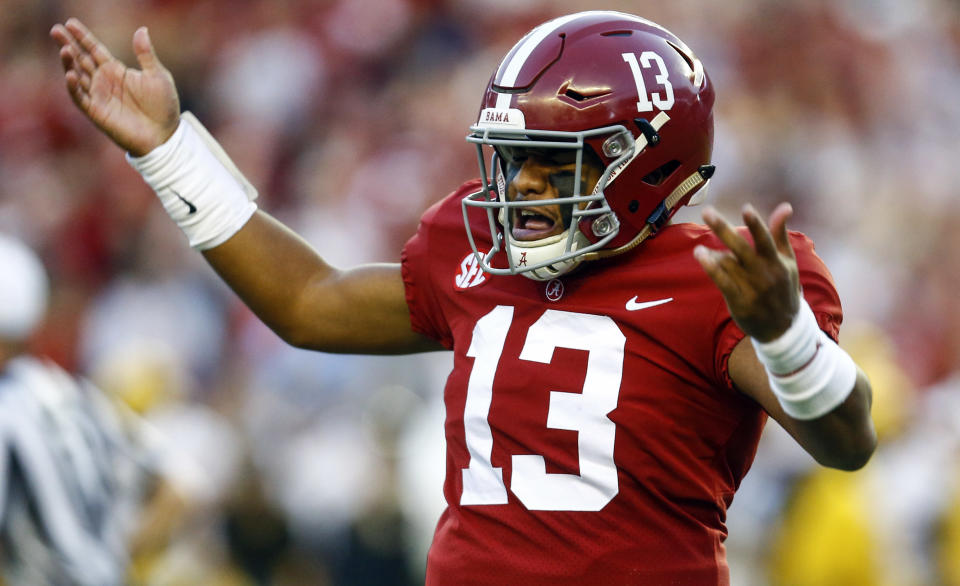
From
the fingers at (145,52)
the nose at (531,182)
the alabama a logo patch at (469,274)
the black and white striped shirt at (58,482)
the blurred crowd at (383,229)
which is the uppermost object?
the fingers at (145,52)

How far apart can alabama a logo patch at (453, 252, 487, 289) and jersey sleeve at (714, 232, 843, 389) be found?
0.50m

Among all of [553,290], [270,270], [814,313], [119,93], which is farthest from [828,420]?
[119,93]

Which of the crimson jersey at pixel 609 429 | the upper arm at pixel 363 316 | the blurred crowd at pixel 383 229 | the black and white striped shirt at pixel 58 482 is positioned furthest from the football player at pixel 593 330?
the blurred crowd at pixel 383 229

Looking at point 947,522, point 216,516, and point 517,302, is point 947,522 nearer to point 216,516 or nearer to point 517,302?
point 216,516

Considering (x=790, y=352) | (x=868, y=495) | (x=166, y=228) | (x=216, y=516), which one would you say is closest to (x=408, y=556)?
(x=216, y=516)

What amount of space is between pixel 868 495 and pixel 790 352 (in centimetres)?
359

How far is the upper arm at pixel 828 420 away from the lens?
2.17 metres

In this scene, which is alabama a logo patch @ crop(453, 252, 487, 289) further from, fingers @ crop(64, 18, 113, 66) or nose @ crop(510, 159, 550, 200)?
fingers @ crop(64, 18, 113, 66)

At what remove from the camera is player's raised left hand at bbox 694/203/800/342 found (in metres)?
2.06

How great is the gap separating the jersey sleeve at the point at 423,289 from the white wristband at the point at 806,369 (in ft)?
2.62

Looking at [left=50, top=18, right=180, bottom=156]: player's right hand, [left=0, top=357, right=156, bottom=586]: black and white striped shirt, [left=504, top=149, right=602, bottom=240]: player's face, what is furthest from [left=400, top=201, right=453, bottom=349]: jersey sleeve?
[left=0, top=357, right=156, bottom=586]: black and white striped shirt

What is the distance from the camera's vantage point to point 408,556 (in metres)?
5.97

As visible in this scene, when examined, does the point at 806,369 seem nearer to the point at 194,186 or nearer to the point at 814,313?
the point at 814,313

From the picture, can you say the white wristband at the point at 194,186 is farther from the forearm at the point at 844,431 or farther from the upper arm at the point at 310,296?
the forearm at the point at 844,431
